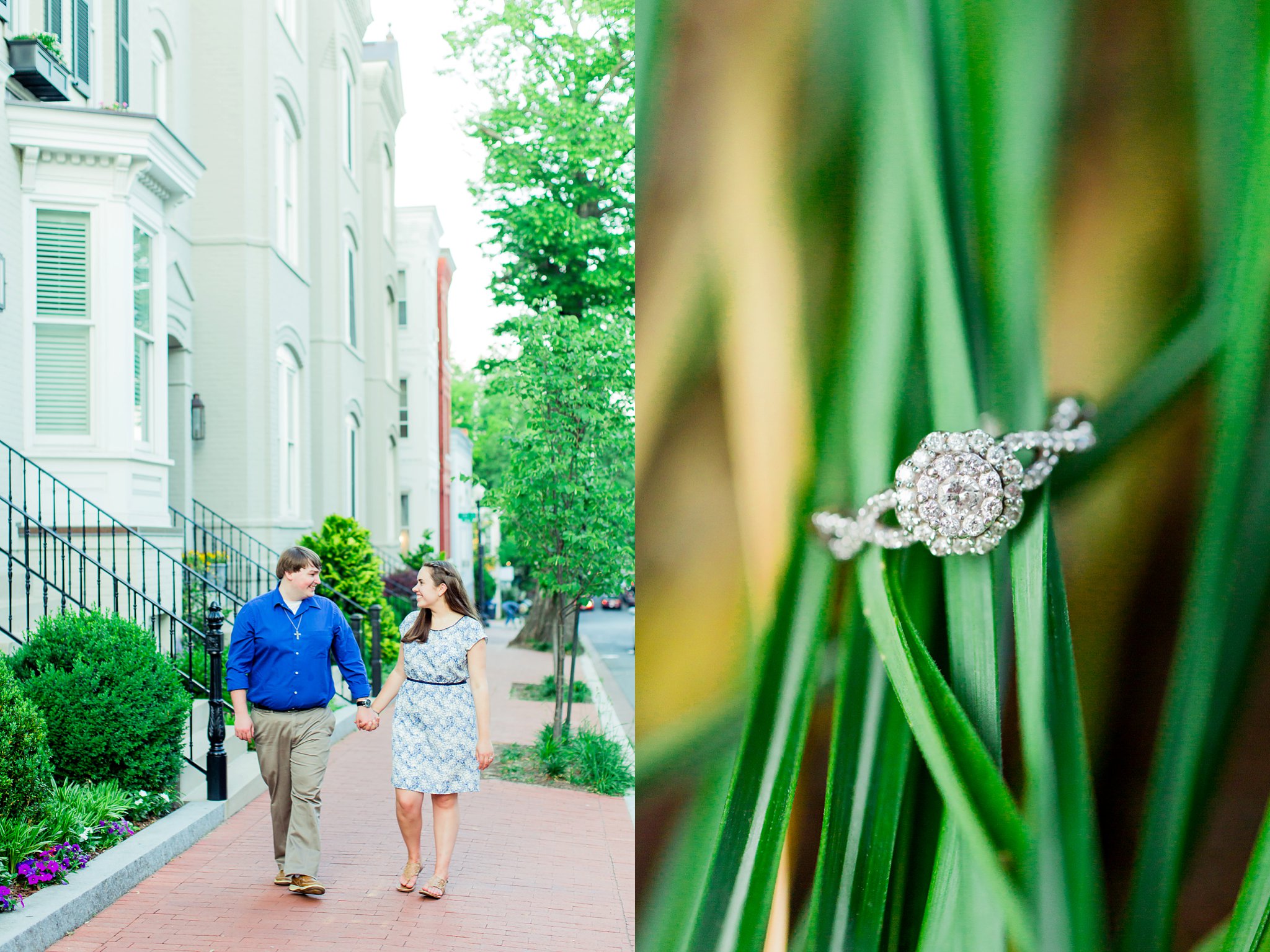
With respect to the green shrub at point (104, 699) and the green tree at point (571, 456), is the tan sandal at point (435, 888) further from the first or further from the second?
the green tree at point (571, 456)

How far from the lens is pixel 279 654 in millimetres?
5527

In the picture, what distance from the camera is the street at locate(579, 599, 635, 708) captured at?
65.9 ft

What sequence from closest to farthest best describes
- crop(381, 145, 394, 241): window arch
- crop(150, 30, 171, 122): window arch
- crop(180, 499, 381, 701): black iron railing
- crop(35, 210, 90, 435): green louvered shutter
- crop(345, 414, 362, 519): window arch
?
crop(35, 210, 90, 435): green louvered shutter < crop(180, 499, 381, 701): black iron railing < crop(150, 30, 171, 122): window arch < crop(345, 414, 362, 519): window arch < crop(381, 145, 394, 241): window arch

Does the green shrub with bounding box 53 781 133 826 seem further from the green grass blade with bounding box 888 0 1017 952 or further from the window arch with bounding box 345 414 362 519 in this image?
the window arch with bounding box 345 414 362 519

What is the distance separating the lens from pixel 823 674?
1.10 m

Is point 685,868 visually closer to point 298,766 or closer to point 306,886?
point 298,766

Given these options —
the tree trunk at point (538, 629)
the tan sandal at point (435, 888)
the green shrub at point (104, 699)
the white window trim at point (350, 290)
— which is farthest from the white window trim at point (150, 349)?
the tree trunk at point (538, 629)

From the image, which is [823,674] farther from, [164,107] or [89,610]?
[164,107]

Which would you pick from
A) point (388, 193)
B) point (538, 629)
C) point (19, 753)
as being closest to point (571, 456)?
point (19, 753)

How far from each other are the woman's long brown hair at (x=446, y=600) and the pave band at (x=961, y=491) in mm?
4604

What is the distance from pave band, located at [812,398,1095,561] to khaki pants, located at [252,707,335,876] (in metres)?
5.04

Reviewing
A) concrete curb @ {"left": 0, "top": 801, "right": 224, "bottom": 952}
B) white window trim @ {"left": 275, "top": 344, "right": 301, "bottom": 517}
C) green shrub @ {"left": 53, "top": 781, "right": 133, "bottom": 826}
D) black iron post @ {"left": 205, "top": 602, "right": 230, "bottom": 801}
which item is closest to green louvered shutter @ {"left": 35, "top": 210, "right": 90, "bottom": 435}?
black iron post @ {"left": 205, "top": 602, "right": 230, "bottom": 801}

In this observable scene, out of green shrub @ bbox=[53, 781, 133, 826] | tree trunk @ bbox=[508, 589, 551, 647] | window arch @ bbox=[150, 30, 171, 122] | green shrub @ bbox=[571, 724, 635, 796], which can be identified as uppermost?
window arch @ bbox=[150, 30, 171, 122]

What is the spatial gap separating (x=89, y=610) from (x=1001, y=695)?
7.55 metres
